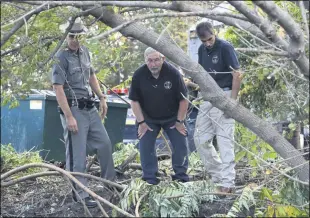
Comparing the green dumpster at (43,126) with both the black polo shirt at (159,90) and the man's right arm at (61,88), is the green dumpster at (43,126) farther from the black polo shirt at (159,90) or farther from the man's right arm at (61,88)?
the man's right arm at (61,88)

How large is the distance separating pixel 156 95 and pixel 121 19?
1.60 metres

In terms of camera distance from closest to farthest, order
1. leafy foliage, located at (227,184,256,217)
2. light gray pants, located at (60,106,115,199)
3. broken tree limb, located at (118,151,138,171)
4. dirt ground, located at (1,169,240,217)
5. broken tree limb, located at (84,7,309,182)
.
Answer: broken tree limb, located at (84,7,309,182), leafy foliage, located at (227,184,256,217), dirt ground, located at (1,169,240,217), light gray pants, located at (60,106,115,199), broken tree limb, located at (118,151,138,171)

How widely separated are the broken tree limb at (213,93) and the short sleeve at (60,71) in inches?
43.5

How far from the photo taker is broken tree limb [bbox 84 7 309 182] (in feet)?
16.3

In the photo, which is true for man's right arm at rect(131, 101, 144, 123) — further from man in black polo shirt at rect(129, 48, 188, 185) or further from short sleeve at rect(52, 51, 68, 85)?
short sleeve at rect(52, 51, 68, 85)

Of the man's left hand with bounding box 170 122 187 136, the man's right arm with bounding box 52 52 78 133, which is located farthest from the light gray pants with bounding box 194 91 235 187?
the man's right arm with bounding box 52 52 78 133

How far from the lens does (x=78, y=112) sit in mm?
6406

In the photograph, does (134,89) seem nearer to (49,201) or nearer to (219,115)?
(219,115)

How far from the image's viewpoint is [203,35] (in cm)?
645

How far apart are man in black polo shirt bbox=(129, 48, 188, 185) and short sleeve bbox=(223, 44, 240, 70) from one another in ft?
1.77

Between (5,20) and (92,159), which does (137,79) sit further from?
(5,20)

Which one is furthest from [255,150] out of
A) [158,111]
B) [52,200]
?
[52,200]

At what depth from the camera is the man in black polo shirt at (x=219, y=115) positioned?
6.43 meters

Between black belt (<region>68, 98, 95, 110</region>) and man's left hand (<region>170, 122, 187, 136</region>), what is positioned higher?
black belt (<region>68, 98, 95, 110</region>)
